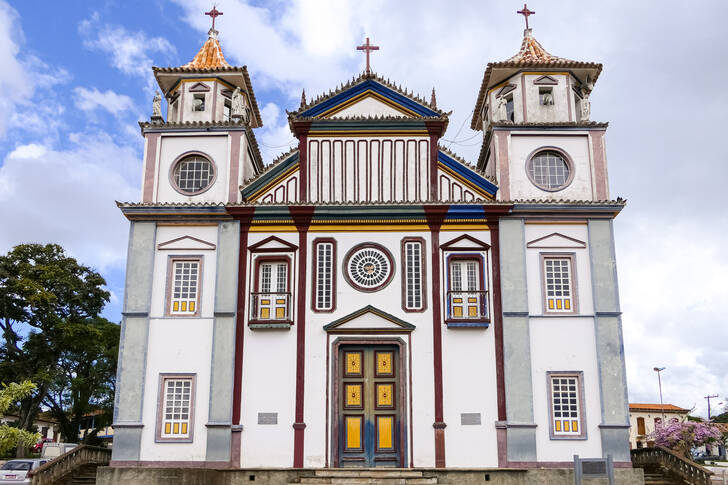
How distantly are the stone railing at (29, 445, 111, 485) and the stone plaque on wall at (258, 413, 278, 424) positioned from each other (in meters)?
5.97

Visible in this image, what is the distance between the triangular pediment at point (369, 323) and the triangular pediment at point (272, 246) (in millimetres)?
2587

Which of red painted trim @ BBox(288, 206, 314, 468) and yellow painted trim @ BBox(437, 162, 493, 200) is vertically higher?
yellow painted trim @ BBox(437, 162, 493, 200)

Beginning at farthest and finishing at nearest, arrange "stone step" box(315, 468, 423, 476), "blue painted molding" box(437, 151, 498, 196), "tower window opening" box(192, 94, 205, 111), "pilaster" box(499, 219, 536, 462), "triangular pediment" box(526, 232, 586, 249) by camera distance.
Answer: "tower window opening" box(192, 94, 205, 111) < "blue painted molding" box(437, 151, 498, 196) < "triangular pediment" box(526, 232, 586, 249) < "pilaster" box(499, 219, 536, 462) < "stone step" box(315, 468, 423, 476)

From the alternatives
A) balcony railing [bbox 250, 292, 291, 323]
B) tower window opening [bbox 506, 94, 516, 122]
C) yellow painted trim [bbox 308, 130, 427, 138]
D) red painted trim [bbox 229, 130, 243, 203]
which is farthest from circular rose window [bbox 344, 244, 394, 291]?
tower window opening [bbox 506, 94, 516, 122]

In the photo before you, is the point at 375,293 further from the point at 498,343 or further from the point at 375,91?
the point at 375,91

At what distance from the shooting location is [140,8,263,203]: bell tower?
21.6 metres

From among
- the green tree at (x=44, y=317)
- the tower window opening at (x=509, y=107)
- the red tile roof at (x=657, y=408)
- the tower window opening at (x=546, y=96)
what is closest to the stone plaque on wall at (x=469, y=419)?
the tower window opening at (x=509, y=107)

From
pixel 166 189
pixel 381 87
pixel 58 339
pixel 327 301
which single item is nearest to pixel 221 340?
pixel 327 301

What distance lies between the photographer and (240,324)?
2042 centimetres

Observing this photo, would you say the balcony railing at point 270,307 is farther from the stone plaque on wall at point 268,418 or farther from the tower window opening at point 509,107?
the tower window opening at point 509,107

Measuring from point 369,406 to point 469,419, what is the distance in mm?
2769

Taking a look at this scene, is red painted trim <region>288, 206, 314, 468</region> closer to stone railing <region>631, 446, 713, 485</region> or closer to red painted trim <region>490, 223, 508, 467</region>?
red painted trim <region>490, 223, 508, 467</region>

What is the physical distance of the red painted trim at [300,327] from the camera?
19625 millimetres

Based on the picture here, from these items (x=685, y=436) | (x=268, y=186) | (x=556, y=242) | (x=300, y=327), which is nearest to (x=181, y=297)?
(x=300, y=327)
